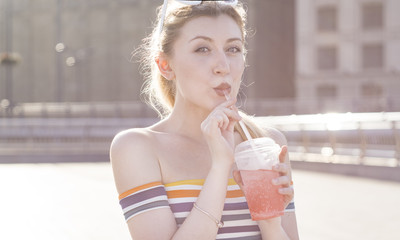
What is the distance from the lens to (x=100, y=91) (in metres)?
51.5

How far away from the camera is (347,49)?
44.8 m

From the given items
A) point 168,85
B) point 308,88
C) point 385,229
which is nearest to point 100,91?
point 308,88

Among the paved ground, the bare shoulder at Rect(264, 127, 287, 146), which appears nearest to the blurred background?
the paved ground

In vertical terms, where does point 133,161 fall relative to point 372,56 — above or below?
below

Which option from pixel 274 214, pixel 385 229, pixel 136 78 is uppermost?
pixel 136 78

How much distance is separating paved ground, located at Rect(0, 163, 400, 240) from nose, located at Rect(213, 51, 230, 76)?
4.81 meters

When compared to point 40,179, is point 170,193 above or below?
above

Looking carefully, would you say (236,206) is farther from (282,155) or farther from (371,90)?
(371,90)

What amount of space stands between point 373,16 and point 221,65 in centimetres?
4486

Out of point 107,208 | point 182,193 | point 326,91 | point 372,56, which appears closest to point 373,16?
point 372,56

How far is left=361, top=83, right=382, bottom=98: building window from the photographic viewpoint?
42.9 m

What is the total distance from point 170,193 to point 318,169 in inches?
517

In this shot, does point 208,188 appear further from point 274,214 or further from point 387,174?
point 387,174

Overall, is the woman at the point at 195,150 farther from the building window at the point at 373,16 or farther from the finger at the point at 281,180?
the building window at the point at 373,16
